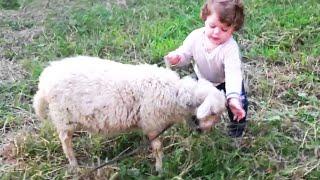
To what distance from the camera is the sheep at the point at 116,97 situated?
11.6 ft

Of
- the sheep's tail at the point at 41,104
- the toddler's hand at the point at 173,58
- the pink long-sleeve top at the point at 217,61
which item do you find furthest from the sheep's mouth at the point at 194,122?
the sheep's tail at the point at 41,104

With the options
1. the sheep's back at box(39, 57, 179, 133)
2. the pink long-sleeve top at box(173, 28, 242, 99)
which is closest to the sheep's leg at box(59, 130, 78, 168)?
Answer: the sheep's back at box(39, 57, 179, 133)

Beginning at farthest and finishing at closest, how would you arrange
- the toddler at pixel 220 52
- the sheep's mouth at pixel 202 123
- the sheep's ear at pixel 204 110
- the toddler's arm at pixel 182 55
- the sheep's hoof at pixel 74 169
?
the toddler's arm at pixel 182 55
the sheep's hoof at pixel 74 169
the toddler at pixel 220 52
the sheep's mouth at pixel 202 123
the sheep's ear at pixel 204 110

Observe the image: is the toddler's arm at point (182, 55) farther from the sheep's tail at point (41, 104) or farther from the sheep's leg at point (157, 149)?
the sheep's tail at point (41, 104)

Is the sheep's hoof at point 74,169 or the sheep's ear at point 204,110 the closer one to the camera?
the sheep's ear at point 204,110

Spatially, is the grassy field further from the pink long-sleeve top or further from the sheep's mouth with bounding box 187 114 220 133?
the pink long-sleeve top

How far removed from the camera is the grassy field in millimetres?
3748

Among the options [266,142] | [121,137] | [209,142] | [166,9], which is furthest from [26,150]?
[166,9]

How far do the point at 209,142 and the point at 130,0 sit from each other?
3.26m

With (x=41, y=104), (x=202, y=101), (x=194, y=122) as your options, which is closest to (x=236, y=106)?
(x=202, y=101)

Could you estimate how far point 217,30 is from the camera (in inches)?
145

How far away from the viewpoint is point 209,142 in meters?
3.88

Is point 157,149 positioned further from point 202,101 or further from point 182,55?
point 182,55

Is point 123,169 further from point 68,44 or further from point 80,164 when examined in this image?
point 68,44
